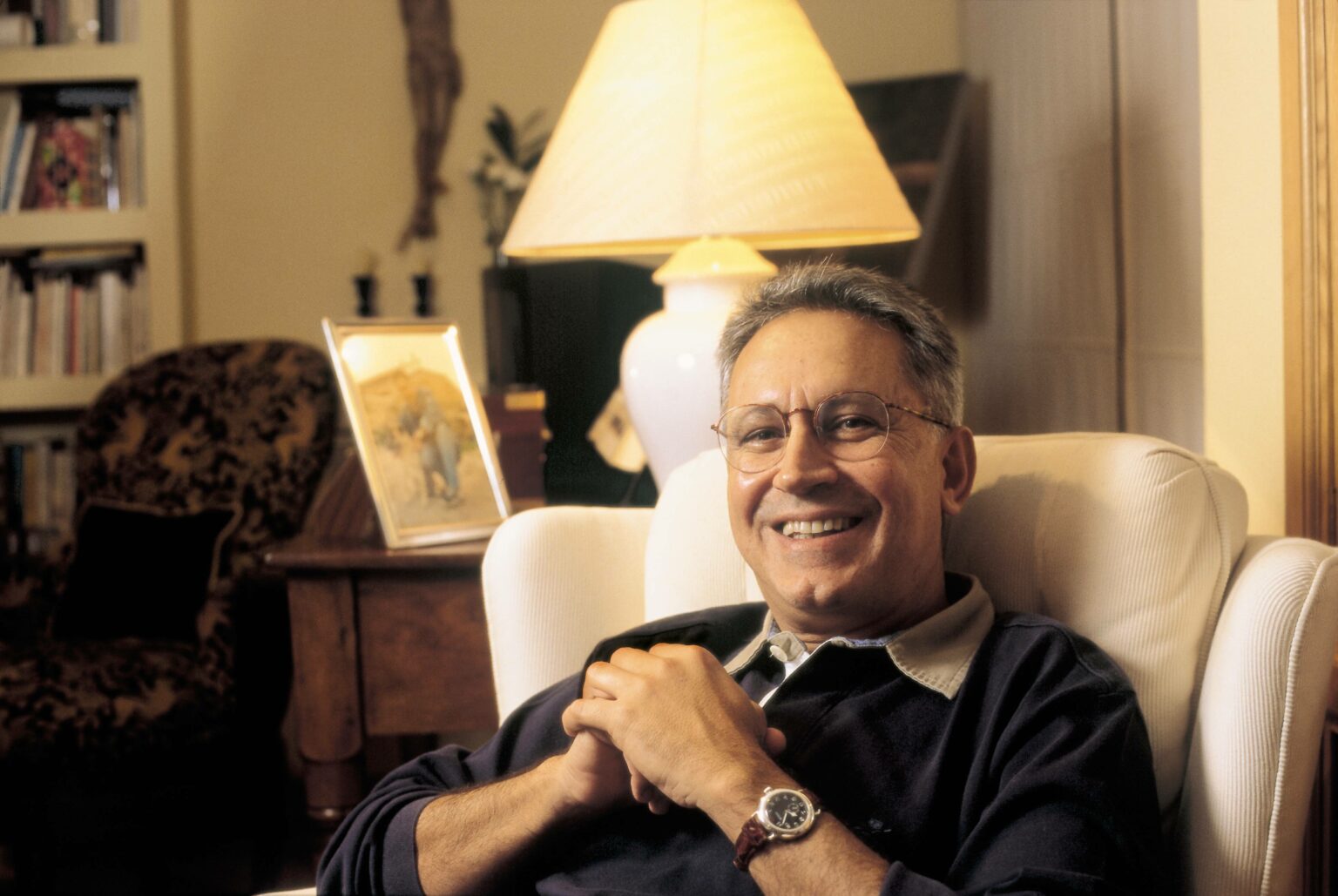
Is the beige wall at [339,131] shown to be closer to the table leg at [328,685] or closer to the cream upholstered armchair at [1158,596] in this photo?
the table leg at [328,685]

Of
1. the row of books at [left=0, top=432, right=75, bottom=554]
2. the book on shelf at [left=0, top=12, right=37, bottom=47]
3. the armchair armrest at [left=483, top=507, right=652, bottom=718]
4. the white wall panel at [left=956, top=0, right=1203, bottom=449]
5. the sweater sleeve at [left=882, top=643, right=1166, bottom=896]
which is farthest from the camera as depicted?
the row of books at [left=0, top=432, right=75, bottom=554]

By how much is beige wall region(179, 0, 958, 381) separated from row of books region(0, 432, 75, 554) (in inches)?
19.9

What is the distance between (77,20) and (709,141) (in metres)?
2.33

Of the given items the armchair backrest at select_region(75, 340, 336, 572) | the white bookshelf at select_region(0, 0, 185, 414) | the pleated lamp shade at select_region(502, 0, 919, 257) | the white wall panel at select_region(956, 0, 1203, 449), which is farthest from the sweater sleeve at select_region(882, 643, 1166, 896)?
the white bookshelf at select_region(0, 0, 185, 414)

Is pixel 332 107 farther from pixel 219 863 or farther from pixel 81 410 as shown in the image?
pixel 219 863

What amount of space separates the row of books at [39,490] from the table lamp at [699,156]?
6.71 ft

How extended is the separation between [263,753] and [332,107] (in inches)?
71.4

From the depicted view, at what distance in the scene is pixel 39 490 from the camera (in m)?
3.37

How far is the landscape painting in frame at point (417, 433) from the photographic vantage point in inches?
75.6

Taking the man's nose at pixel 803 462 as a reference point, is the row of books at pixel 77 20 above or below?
above

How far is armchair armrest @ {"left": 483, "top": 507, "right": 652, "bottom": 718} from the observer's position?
1.41 m

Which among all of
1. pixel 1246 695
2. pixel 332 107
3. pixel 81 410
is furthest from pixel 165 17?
pixel 1246 695

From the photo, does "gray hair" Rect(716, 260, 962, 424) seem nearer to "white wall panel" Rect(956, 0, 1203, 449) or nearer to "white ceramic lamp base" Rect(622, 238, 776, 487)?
"white ceramic lamp base" Rect(622, 238, 776, 487)

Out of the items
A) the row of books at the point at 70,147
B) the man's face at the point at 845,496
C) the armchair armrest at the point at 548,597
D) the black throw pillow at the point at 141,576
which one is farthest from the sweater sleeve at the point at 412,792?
the row of books at the point at 70,147
